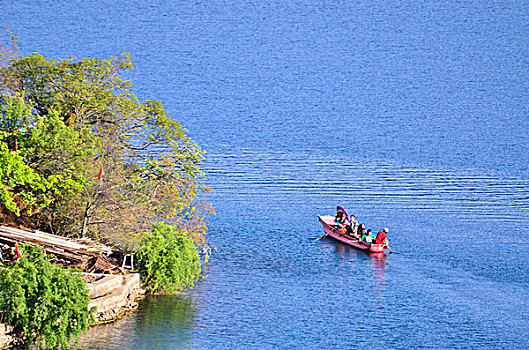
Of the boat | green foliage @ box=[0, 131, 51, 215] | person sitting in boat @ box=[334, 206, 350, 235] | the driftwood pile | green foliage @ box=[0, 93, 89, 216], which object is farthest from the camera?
person sitting in boat @ box=[334, 206, 350, 235]

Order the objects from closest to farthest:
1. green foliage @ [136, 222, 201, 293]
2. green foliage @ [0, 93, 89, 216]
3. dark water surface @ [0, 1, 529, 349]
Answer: green foliage @ [0, 93, 89, 216], dark water surface @ [0, 1, 529, 349], green foliage @ [136, 222, 201, 293]

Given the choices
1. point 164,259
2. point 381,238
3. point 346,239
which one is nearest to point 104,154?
point 164,259

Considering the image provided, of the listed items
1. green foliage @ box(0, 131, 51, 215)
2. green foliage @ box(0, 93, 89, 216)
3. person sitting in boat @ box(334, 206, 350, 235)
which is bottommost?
green foliage @ box(0, 131, 51, 215)

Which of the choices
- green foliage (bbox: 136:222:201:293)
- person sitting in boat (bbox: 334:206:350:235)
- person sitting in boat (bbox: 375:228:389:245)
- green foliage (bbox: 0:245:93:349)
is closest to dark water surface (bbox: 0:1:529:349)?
green foliage (bbox: 136:222:201:293)

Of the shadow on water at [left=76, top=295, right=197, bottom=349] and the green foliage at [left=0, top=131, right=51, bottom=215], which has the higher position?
the green foliage at [left=0, top=131, right=51, bottom=215]

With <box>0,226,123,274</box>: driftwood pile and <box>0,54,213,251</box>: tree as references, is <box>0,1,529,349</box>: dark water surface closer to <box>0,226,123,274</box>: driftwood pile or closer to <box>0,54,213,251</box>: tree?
<box>0,226,123,274</box>: driftwood pile

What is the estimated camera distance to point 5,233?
3881 cm

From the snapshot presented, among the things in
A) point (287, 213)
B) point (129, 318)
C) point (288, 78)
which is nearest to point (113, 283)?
point (129, 318)

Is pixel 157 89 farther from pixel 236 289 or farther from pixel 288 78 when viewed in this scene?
pixel 236 289

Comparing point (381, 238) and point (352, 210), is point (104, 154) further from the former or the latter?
point (352, 210)

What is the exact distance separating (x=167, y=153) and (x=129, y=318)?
41.1 feet

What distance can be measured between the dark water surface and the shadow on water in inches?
5.4

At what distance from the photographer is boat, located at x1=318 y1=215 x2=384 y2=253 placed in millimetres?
59334

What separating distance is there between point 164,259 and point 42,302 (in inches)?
430
